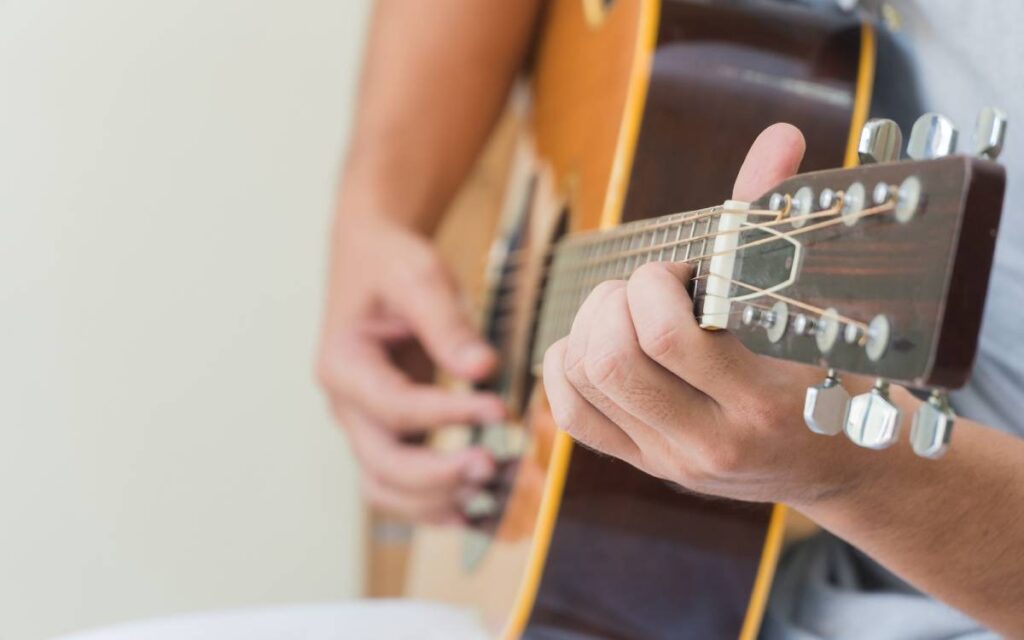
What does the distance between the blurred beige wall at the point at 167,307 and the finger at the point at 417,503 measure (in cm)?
40

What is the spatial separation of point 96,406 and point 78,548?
161 millimetres

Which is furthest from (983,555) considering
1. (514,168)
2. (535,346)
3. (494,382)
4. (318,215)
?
(318,215)

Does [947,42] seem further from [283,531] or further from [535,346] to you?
[283,531]

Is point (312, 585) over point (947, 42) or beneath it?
beneath

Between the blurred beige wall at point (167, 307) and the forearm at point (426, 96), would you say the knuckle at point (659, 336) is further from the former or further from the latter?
the blurred beige wall at point (167, 307)

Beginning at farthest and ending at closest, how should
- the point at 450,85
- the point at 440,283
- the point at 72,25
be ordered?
1. the point at 72,25
2. the point at 450,85
3. the point at 440,283

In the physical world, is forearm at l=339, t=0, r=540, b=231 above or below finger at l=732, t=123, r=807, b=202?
below

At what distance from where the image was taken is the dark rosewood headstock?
28 cm

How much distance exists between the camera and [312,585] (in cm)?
133

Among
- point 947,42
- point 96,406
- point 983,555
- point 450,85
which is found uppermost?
point 947,42

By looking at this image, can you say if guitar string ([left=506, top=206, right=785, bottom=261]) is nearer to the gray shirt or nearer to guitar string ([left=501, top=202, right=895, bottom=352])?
guitar string ([left=501, top=202, right=895, bottom=352])

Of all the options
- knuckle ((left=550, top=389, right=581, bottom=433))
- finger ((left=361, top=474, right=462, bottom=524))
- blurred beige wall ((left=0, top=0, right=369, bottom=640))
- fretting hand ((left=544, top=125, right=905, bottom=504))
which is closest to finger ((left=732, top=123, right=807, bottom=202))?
fretting hand ((left=544, top=125, right=905, bottom=504))

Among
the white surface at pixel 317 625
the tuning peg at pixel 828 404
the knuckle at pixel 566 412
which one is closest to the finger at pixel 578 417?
the knuckle at pixel 566 412

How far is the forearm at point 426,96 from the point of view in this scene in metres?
0.96
